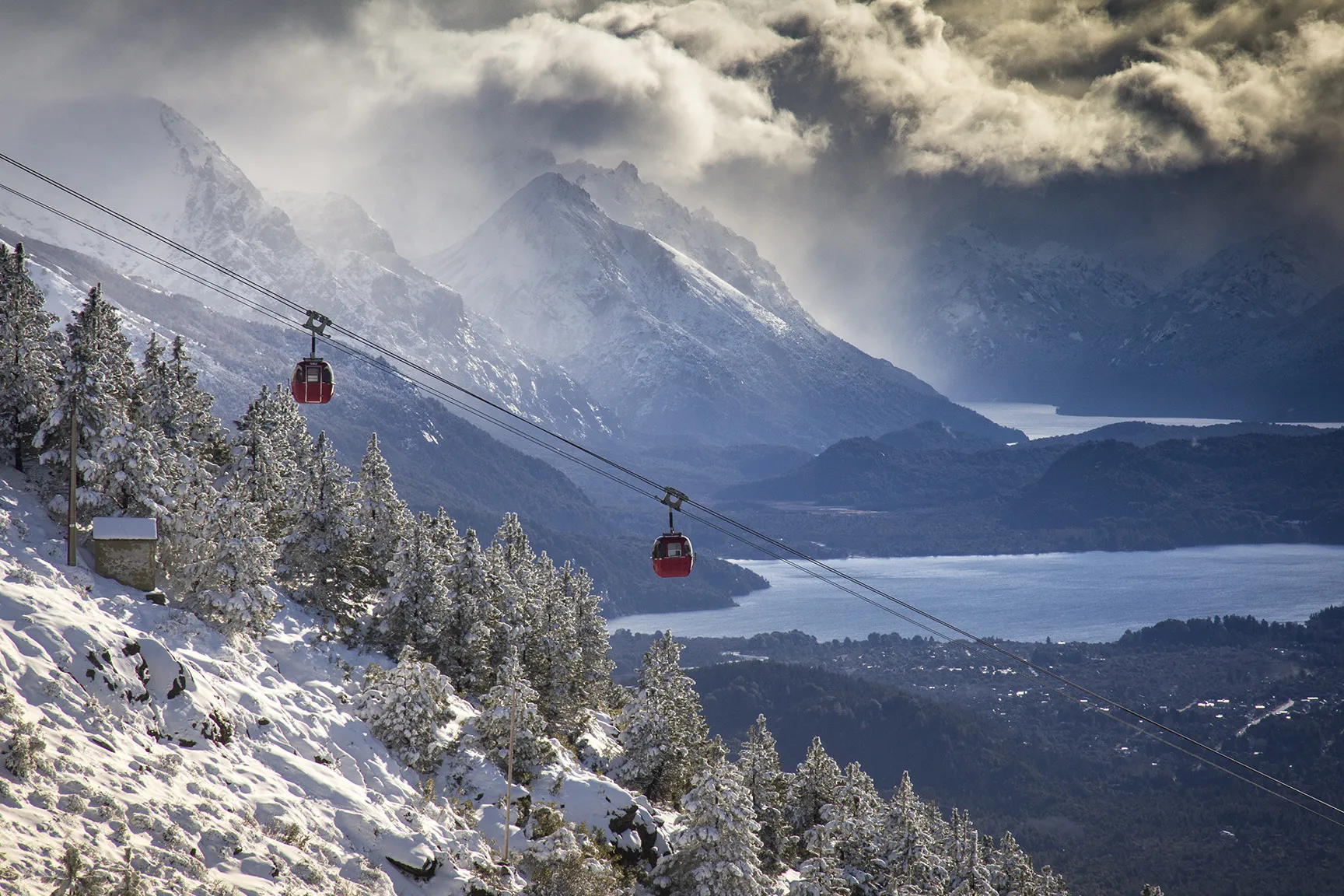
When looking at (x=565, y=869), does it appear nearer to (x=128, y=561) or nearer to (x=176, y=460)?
(x=128, y=561)

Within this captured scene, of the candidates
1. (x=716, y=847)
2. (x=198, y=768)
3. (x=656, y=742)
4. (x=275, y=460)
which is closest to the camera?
(x=198, y=768)

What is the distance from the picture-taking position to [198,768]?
112ft

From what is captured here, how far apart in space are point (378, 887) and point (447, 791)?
13089mm

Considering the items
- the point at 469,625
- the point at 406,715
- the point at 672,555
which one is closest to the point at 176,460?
the point at 406,715

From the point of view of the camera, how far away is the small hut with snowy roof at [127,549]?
1655 inches

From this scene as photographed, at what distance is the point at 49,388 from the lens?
50.8 meters

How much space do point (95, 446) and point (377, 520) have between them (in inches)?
832

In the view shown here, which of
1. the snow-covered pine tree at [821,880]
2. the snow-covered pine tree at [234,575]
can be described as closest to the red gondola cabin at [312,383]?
the snow-covered pine tree at [234,575]

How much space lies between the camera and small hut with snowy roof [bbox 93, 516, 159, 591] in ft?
138

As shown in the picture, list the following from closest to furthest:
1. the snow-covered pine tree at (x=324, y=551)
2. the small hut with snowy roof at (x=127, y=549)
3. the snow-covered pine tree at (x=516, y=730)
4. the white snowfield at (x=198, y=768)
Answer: the white snowfield at (x=198, y=768) → the small hut with snowy roof at (x=127, y=549) → the snow-covered pine tree at (x=516, y=730) → the snow-covered pine tree at (x=324, y=551)

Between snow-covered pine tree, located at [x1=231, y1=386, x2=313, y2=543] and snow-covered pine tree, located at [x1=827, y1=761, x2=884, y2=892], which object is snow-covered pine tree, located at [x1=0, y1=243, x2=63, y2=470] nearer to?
snow-covered pine tree, located at [x1=231, y1=386, x2=313, y2=543]

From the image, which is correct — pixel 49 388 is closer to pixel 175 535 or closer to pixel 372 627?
pixel 175 535

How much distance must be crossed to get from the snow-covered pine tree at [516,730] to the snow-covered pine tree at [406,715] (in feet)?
11.4

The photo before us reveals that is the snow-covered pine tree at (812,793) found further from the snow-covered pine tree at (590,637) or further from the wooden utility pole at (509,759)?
the wooden utility pole at (509,759)
